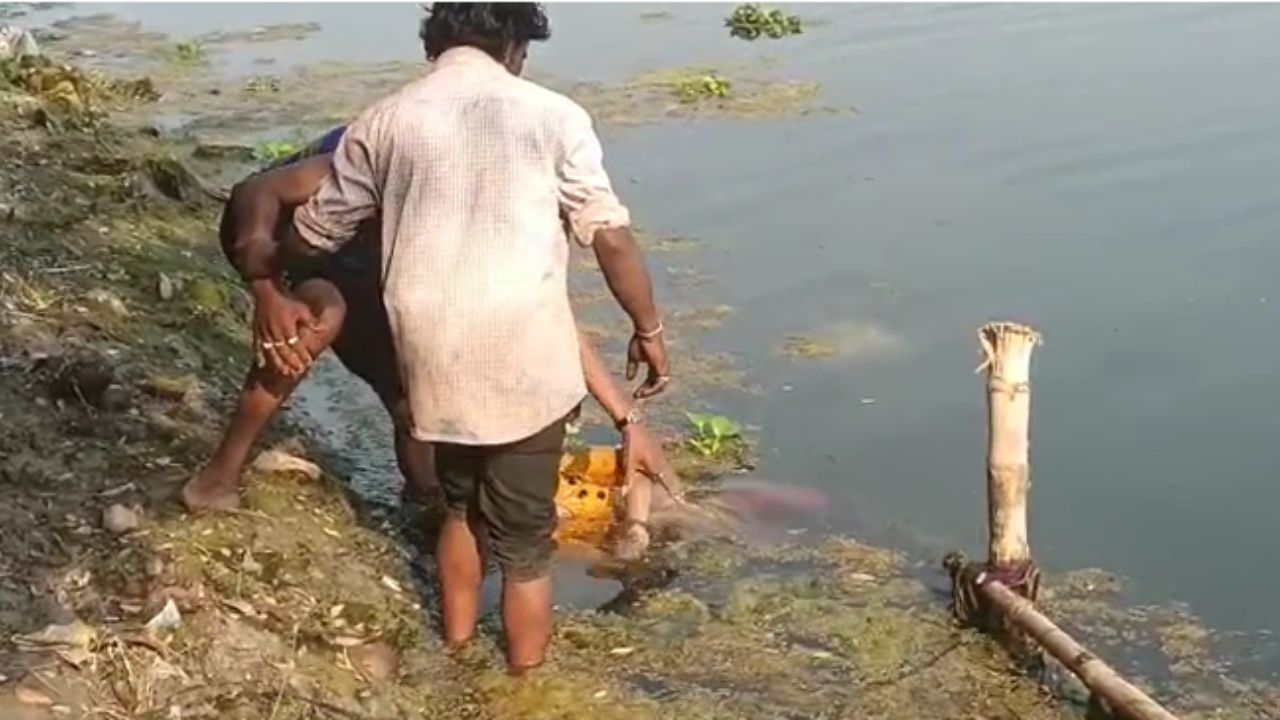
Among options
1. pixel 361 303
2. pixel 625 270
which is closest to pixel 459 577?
pixel 361 303

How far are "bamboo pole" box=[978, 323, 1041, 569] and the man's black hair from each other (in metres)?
1.60

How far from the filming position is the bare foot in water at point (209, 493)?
476 centimetres

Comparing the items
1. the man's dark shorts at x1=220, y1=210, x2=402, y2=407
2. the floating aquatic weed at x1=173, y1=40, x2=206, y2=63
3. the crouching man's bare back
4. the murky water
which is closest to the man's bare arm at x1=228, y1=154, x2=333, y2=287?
the crouching man's bare back

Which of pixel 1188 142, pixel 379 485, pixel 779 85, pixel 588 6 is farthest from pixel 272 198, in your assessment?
pixel 588 6

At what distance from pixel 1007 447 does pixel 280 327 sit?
6.84 feet

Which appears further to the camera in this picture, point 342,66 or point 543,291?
point 342,66

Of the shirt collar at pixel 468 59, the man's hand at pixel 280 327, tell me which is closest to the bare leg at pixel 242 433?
the man's hand at pixel 280 327

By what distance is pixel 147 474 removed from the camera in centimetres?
495

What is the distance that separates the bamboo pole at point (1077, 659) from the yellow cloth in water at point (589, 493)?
1347mm

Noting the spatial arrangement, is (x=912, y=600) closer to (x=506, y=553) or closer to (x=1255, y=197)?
(x=506, y=553)

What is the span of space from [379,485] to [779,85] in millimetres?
7886

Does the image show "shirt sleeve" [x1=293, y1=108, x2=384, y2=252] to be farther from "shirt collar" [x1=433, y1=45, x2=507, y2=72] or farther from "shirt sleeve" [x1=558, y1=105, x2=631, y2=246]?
"shirt sleeve" [x1=558, y1=105, x2=631, y2=246]

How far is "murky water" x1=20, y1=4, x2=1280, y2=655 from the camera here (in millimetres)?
6027

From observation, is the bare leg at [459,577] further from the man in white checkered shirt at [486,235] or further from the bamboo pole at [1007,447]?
the bamboo pole at [1007,447]
